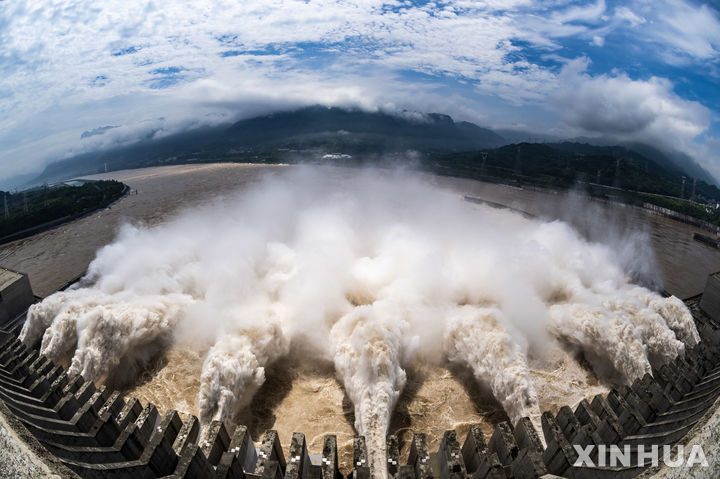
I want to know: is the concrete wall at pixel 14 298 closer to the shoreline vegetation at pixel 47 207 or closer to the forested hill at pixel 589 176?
the shoreline vegetation at pixel 47 207

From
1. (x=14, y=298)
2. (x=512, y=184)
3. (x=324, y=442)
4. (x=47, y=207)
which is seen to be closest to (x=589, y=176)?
(x=512, y=184)

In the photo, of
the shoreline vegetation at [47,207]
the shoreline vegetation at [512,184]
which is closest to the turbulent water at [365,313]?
the shoreline vegetation at [47,207]

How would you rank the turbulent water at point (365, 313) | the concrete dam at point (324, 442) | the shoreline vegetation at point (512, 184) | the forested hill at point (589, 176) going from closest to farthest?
the concrete dam at point (324, 442), the turbulent water at point (365, 313), the shoreline vegetation at point (512, 184), the forested hill at point (589, 176)

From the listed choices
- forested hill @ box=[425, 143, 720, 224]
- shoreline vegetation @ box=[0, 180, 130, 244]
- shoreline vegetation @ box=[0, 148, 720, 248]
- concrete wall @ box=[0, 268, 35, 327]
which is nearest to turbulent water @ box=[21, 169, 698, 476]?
concrete wall @ box=[0, 268, 35, 327]

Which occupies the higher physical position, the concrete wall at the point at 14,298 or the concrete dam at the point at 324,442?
the concrete dam at the point at 324,442

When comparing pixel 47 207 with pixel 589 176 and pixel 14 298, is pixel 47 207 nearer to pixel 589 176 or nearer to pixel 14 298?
pixel 14 298
